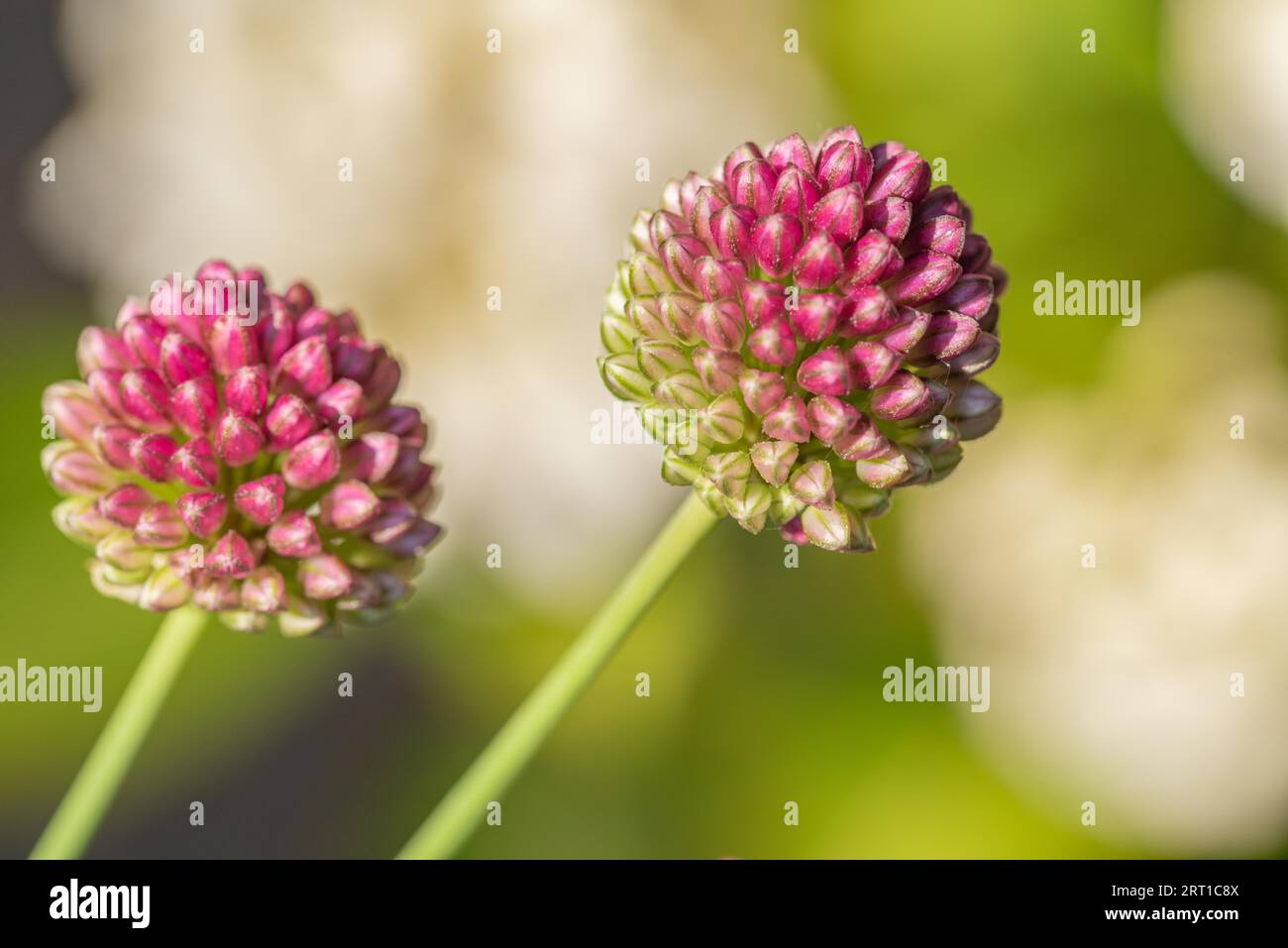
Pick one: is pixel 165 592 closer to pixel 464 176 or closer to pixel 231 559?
pixel 231 559

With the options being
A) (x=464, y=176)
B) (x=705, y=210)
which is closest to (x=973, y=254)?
(x=705, y=210)

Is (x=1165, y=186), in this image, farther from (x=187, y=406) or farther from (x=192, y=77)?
(x=187, y=406)

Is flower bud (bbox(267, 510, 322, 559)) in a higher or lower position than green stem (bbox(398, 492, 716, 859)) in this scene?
higher

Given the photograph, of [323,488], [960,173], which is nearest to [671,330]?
[323,488]

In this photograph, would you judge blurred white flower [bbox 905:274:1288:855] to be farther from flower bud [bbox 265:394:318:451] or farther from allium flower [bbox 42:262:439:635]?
flower bud [bbox 265:394:318:451]

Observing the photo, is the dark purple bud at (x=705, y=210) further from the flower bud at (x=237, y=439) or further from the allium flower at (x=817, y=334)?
the flower bud at (x=237, y=439)

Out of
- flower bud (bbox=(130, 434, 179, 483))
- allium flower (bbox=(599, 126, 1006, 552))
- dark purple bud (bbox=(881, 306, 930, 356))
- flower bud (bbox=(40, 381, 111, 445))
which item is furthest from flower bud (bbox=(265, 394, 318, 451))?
dark purple bud (bbox=(881, 306, 930, 356))
